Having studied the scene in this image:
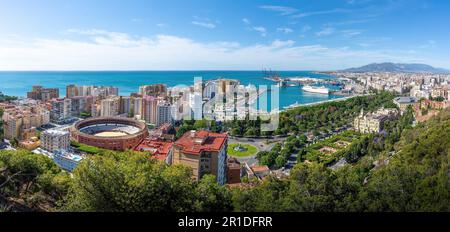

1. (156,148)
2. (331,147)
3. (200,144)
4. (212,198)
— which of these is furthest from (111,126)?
(212,198)

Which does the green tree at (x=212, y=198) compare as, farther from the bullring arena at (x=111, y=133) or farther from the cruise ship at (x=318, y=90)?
the cruise ship at (x=318, y=90)

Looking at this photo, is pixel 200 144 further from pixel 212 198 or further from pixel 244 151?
pixel 244 151

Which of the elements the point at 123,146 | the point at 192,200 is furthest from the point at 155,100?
the point at 192,200

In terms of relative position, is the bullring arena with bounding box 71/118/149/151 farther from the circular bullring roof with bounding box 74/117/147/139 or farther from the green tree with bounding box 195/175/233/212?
the green tree with bounding box 195/175/233/212

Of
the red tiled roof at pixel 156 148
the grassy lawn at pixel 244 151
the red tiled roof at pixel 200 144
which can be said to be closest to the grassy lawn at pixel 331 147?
the grassy lawn at pixel 244 151
